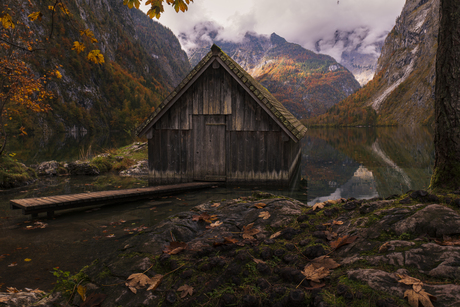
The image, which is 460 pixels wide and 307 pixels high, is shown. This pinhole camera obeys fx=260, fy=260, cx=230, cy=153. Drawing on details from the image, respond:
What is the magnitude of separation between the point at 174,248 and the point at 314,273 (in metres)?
1.57

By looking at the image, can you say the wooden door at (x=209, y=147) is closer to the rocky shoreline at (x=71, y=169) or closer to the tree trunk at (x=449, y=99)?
the rocky shoreline at (x=71, y=169)

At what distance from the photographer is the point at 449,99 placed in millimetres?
4090

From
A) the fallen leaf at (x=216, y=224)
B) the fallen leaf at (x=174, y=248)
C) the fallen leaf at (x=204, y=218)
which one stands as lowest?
the fallen leaf at (x=174, y=248)

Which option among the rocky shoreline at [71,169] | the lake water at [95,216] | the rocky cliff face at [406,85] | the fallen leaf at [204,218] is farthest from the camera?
the rocky cliff face at [406,85]

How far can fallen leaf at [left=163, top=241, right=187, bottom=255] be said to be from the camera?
9.41 feet

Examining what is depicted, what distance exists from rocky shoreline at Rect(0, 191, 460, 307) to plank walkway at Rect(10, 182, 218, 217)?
18.0ft

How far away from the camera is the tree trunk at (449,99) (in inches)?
159

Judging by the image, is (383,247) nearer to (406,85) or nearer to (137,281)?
(137,281)

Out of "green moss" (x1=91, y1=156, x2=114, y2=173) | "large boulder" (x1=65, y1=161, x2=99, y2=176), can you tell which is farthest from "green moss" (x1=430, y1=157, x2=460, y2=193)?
"green moss" (x1=91, y1=156, x2=114, y2=173)

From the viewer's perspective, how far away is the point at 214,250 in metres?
2.81

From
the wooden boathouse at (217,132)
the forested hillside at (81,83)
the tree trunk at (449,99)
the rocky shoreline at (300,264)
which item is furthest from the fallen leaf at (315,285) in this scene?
the forested hillside at (81,83)

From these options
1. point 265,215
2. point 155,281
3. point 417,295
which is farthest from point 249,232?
point 417,295

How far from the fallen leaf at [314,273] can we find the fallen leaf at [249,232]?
2.90 ft

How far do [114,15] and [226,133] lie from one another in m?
186
